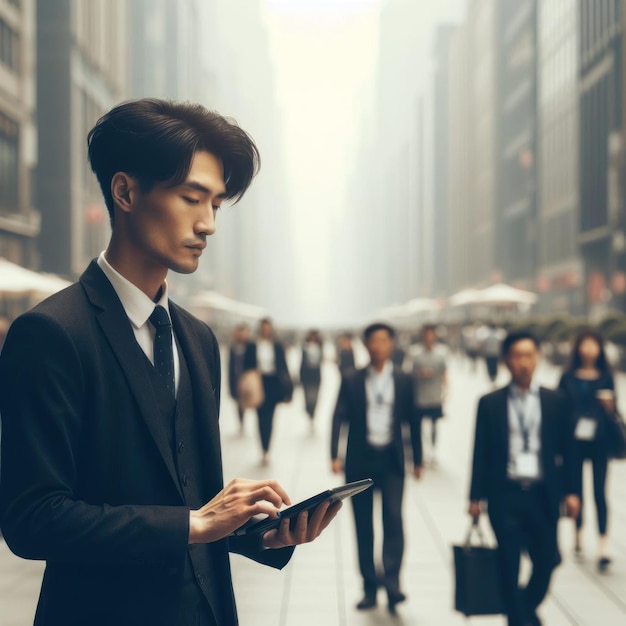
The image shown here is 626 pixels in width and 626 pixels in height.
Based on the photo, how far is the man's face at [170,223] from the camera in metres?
2.39

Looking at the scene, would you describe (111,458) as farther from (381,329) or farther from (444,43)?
(444,43)

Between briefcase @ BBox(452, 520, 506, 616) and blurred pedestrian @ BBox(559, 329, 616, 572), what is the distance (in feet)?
9.32

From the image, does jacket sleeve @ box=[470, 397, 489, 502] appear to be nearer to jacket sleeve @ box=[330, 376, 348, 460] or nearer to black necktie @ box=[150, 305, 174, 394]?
jacket sleeve @ box=[330, 376, 348, 460]

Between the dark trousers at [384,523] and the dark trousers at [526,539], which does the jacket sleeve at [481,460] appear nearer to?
the dark trousers at [526,539]

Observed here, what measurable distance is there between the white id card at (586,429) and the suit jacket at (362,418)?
1478 millimetres

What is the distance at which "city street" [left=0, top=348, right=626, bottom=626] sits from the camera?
23.6 ft

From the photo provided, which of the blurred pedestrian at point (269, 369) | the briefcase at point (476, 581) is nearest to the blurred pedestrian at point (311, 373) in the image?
the blurred pedestrian at point (269, 369)

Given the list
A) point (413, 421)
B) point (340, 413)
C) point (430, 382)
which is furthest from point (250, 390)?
point (413, 421)

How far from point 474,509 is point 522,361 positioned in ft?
3.15

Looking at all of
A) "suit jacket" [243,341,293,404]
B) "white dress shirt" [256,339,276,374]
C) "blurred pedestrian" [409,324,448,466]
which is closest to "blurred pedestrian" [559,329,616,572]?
"blurred pedestrian" [409,324,448,466]

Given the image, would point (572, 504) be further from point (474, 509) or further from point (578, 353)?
point (578, 353)

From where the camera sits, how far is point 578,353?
8.92m

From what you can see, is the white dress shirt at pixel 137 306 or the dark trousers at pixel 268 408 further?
the dark trousers at pixel 268 408

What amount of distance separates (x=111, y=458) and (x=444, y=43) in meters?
156
